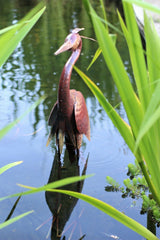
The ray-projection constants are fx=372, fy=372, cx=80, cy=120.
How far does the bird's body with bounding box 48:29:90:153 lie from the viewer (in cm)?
188

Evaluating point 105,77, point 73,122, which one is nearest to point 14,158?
point 73,122

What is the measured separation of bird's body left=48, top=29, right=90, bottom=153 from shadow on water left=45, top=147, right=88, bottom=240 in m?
0.12

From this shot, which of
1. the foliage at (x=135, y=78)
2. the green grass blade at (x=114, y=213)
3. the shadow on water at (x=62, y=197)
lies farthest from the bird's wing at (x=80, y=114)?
the green grass blade at (x=114, y=213)

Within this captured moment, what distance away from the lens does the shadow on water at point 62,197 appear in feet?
5.19

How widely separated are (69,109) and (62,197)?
453mm

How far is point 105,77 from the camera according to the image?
11.3 feet

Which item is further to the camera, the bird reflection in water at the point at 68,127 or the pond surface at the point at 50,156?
the bird reflection in water at the point at 68,127

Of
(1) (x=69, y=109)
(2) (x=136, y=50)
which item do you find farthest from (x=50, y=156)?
(2) (x=136, y=50)

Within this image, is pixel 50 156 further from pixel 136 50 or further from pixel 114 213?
pixel 136 50

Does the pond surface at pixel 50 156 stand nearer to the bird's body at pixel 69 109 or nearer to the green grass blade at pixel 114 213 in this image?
the bird's body at pixel 69 109

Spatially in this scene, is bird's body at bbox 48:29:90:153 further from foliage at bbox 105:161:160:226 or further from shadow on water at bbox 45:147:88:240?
foliage at bbox 105:161:160:226

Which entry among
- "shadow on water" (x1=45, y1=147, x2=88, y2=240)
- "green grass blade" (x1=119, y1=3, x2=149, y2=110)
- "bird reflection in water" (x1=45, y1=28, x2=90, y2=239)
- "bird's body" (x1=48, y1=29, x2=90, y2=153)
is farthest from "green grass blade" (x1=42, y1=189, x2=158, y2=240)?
"bird's body" (x1=48, y1=29, x2=90, y2=153)

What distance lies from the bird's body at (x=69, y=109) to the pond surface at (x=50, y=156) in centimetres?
20

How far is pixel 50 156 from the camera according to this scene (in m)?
2.20
